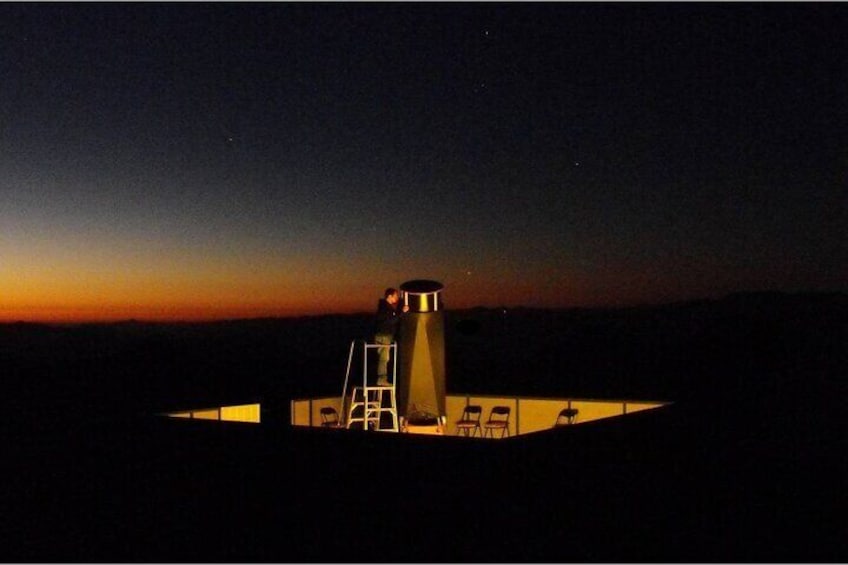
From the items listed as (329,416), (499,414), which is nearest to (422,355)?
(499,414)

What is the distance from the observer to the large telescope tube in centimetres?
1327

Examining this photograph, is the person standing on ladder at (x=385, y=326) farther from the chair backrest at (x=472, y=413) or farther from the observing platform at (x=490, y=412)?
the chair backrest at (x=472, y=413)

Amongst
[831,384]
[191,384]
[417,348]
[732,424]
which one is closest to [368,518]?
[732,424]

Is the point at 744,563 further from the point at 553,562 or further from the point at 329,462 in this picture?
the point at 329,462

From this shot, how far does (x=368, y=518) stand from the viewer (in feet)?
22.1

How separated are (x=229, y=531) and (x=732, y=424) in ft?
15.0

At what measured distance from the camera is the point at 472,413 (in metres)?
16.2

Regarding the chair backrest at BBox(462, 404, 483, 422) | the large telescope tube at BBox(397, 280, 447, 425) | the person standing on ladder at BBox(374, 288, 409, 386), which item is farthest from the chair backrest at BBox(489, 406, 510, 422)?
the person standing on ladder at BBox(374, 288, 409, 386)

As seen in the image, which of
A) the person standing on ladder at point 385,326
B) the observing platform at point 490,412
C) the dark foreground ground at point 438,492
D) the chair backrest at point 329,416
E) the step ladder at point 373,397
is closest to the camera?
the dark foreground ground at point 438,492

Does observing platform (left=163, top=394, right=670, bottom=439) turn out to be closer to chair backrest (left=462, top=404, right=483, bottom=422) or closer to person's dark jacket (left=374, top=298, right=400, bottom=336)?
chair backrest (left=462, top=404, right=483, bottom=422)

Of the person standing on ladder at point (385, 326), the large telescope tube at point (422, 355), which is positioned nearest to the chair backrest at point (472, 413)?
the large telescope tube at point (422, 355)

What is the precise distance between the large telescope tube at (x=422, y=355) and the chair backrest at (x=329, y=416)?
242 cm

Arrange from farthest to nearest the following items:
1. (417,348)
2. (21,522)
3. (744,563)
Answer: (417,348)
(21,522)
(744,563)

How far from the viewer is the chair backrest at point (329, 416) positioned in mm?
15891
